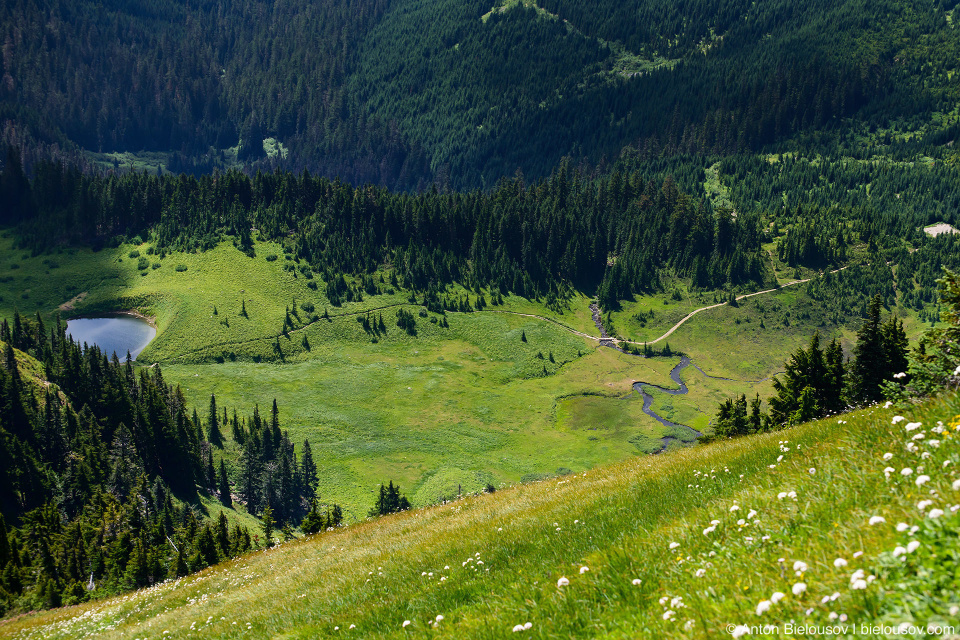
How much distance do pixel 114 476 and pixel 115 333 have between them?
307 ft

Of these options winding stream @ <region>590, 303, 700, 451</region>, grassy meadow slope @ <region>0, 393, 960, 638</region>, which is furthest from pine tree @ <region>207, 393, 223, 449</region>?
grassy meadow slope @ <region>0, 393, 960, 638</region>

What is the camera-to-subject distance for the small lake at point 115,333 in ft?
550

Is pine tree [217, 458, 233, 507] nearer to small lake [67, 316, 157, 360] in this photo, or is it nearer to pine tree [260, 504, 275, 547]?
pine tree [260, 504, 275, 547]

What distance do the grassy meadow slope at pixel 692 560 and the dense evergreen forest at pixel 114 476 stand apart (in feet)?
Answer: 153

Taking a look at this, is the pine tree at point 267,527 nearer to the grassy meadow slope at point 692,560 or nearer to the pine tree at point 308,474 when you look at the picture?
the pine tree at point 308,474

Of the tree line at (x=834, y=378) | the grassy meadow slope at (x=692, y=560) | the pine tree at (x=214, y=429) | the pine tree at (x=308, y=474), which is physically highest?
the grassy meadow slope at (x=692, y=560)

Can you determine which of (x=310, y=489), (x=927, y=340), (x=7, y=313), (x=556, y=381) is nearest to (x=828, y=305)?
(x=556, y=381)

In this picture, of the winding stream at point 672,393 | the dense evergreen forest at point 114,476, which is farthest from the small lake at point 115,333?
the winding stream at point 672,393

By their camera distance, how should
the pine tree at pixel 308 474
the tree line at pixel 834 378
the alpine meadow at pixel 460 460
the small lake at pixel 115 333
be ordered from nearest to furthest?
the alpine meadow at pixel 460 460 → the tree line at pixel 834 378 → the pine tree at pixel 308 474 → the small lake at pixel 115 333

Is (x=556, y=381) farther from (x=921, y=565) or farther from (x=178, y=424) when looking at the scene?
(x=921, y=565)

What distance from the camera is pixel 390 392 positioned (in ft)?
522

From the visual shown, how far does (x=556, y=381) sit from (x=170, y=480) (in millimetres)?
97503

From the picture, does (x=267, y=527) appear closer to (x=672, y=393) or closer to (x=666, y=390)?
(x=672, y=393)

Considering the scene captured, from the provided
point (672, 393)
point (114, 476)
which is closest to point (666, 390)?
point (672, 393)
